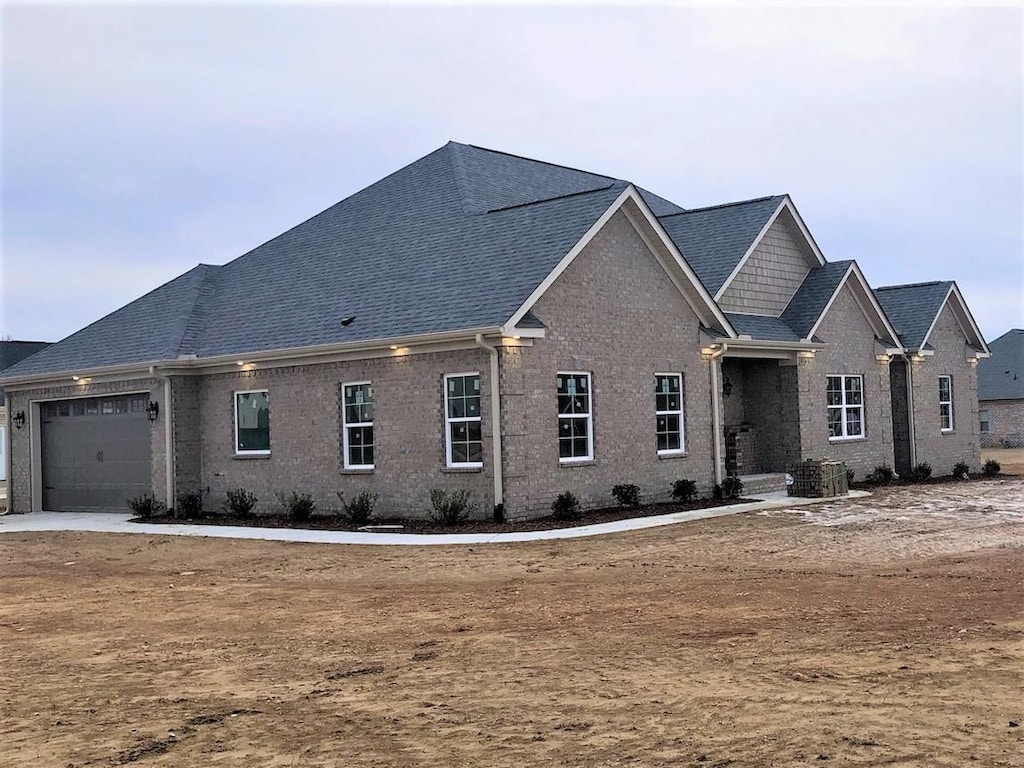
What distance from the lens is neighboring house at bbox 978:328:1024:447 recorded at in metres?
52.4

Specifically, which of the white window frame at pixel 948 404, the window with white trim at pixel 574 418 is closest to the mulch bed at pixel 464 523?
the window with white trim at pixel 574 418

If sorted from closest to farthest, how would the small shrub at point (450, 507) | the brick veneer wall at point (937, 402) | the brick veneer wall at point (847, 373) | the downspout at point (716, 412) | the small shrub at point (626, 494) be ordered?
1. the small shrub at point (450, 507)
2. the small shrub at point (626, 494)
3. the downspout at point (716, 412)
4. the brick veneer wall at point (847, 373)
5. the brick veneer wall at point (937, 402)

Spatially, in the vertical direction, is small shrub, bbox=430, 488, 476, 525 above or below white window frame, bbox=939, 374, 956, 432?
below

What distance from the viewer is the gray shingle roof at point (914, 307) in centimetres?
2946

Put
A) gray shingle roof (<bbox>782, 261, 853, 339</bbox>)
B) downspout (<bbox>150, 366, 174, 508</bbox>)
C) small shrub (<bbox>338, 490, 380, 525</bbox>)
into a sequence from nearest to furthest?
small shrub (<bbox>338, 490, 380, 525</bbox>) < downspout (<bbox>150, 366, 174, 508</bbox>) < gray shingle roof (<bbox>782, 261, 853, 339</bbox>)

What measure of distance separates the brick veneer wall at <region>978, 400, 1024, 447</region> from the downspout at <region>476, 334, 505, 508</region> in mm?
42328

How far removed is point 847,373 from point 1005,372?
3162 cm

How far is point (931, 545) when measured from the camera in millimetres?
14734

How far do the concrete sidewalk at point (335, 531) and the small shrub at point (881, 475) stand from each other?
2.90 metres

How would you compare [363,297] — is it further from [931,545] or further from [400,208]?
[931,545]

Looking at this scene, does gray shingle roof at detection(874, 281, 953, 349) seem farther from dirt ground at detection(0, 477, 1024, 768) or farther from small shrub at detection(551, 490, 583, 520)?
dirt ground at detection(0, 477, 1024, 768)

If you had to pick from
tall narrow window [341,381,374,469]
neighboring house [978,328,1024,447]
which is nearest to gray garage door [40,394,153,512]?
tall narrow window [341,381,374,469]

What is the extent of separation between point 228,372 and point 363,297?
350cm

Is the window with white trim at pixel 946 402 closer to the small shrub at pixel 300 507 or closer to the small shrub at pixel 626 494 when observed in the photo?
the small shrub at pixel 626 494
